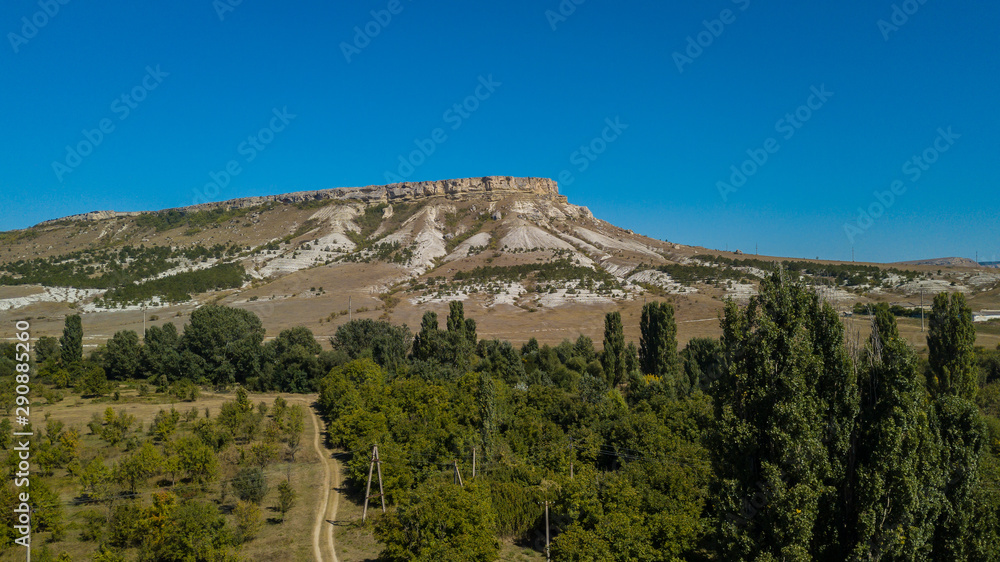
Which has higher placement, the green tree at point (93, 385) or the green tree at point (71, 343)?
the green tree at point (71, 343)

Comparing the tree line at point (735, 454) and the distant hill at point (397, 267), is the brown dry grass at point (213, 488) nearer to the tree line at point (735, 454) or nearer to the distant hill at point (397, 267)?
the tree line at point (735, 454)

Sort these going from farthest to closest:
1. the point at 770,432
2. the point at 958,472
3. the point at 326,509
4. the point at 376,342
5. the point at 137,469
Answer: the point at 376,342, the point at 326,509, the point at 137,469, the point at 958,472, the point at 770,432

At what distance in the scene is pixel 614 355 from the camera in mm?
48625

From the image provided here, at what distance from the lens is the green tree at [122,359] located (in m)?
49.6

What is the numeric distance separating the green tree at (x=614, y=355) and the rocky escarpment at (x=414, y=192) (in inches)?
4822

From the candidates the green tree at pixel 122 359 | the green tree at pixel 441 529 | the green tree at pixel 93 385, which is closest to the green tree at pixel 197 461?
the green tree at pixel 441 529

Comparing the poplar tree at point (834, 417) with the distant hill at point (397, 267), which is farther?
the distant hill at point (397, 267)

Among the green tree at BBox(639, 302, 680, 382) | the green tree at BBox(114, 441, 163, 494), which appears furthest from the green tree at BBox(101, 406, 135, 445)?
the green tree at BBox(639, 302, 680, 382)

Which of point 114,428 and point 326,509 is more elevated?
point 114,428

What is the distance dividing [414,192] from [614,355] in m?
139

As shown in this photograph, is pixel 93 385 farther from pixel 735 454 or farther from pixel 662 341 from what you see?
pixel 735 454

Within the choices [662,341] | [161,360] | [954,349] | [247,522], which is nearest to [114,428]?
[247,522]

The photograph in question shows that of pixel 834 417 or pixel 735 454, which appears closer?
pixel 834 417

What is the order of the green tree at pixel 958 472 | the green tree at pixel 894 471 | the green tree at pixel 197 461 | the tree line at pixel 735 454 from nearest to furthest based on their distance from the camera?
the green tree at pixel 894 471 → the tree line at pixel 735 454 → the green tree at pixel 958 472 → the green tree at pixel 197 461
